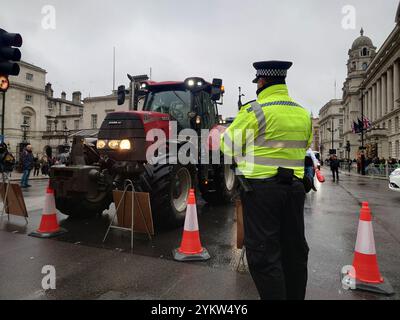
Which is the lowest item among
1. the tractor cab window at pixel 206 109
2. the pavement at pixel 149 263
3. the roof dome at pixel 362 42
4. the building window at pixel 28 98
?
the pavement at pixel 149 263

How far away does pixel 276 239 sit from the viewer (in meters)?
2.41

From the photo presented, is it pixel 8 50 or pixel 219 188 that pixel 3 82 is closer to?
pixel 8 50

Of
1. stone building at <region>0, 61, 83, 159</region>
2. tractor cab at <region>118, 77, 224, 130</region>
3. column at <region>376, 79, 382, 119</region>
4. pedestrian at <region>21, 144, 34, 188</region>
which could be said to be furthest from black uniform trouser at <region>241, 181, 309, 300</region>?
column at <region>376, 79, 382, 119</region>

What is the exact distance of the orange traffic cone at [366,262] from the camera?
11.2ft

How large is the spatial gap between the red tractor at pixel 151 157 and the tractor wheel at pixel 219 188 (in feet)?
2.55

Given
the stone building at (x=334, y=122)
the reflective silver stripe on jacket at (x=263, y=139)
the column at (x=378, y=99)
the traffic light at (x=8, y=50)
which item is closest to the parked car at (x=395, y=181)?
the reflective silver stripe on jacket at (x=263, y=139)

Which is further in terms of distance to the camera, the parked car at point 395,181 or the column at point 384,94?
the column at point 384,94

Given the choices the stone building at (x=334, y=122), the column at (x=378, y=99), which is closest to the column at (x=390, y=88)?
the column at (x=378, y=99)

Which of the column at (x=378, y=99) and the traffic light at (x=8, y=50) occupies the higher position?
the column at (x=378, y=99)

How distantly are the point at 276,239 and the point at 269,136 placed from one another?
86cm

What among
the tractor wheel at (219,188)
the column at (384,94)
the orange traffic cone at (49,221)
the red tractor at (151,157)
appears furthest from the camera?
the column at (384,94)

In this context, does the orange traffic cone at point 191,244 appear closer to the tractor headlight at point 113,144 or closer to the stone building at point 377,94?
the tractor headlight at point 113,144

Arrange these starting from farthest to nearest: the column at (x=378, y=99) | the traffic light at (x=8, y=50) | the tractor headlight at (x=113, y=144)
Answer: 1. the column at (x=378, y=99)
2. the tractor headlight at (x=113, y=144)
3. the traffic light at (x=8, y=50)

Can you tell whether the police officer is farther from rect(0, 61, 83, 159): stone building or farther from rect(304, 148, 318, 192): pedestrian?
rect(0, 61, 83, 159): stone building
